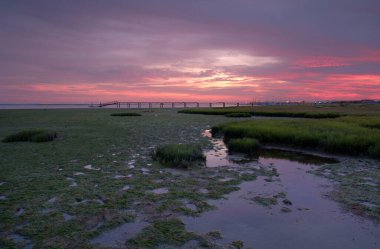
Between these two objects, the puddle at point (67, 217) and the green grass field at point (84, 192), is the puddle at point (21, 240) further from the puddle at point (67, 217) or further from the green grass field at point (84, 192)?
the puddle at point (67, 217)

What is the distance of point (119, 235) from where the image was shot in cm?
520

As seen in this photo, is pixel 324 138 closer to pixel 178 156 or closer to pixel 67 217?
pixel 178 156

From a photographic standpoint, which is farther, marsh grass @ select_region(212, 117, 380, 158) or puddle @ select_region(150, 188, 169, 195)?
marsh grass @ select_region(212, 117, 380, 158)

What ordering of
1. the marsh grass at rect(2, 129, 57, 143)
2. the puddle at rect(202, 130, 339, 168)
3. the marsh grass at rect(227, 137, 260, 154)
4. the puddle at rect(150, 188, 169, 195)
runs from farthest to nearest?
1. the marsh grass at rect(2, 129, 57, 143)
2. the marsh grass at rect(227, 137, 260, 154)
3. the puddle at rect(202, 130, 339, 168)
4. the puddle at rect(150, 188, 169, 195)

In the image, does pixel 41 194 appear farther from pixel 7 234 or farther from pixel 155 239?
pixel 155 239

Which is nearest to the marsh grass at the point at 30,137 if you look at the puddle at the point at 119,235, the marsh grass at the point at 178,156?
the marsh grass at the point at 178,156

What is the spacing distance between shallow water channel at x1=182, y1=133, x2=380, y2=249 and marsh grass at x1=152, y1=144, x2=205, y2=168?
271cm

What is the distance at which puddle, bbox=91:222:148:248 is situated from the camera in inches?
193

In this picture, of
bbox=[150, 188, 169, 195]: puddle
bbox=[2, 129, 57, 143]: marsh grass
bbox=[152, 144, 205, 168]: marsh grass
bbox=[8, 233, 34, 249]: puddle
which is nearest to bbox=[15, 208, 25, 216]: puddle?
bbox=[8, 233, 34, 249]: puddle

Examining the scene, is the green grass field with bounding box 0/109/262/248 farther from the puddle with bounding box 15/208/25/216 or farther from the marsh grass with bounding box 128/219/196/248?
the marsh grass with bounding box 128/219/196/248

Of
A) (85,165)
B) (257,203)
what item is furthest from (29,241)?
(85,165)

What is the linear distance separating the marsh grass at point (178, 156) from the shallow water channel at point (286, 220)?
8.90 feet

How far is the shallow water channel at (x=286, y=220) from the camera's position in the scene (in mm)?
5172

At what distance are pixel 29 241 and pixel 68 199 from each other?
198 cm
